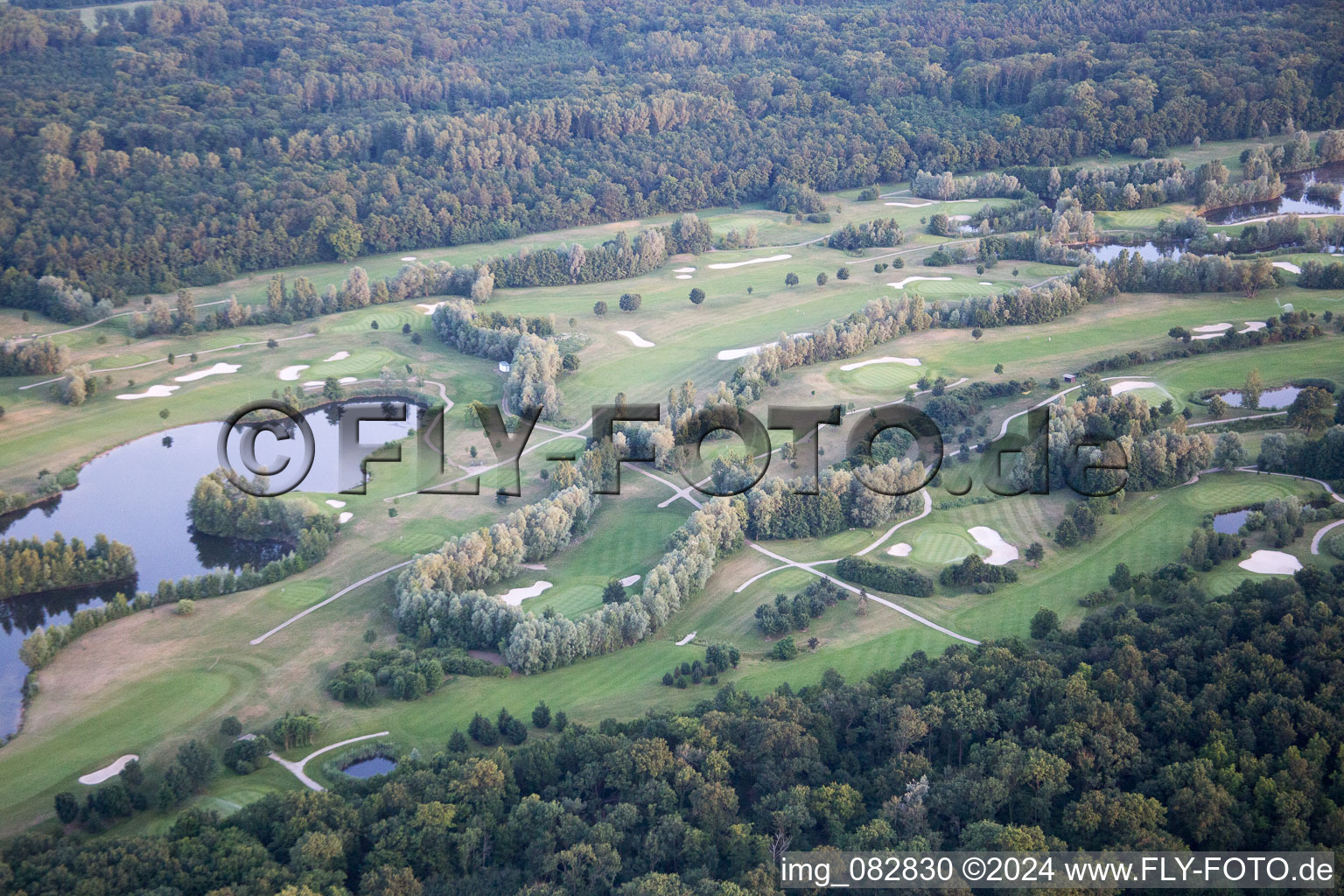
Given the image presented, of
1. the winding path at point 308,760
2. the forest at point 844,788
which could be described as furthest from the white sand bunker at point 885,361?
the winding path at point 308,760

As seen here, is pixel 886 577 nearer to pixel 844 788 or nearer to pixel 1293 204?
pixel 844 788

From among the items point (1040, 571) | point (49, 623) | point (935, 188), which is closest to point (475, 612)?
point (49, 623)

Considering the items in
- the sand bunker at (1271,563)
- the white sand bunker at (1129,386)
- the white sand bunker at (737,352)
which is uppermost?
the white sand bunker at (737,352)

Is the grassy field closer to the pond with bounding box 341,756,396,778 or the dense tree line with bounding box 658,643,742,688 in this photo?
the dense tree line with bounding box 658,643,742,688

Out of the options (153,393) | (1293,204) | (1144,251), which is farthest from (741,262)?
(1293,204)

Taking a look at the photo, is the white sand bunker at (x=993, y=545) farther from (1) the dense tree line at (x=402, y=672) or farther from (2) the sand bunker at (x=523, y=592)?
(1) the dense tree line at (x=402, y=672)

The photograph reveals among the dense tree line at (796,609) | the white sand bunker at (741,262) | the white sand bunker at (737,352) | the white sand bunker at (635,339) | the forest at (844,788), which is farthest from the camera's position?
the white sand bunker at (741,262)

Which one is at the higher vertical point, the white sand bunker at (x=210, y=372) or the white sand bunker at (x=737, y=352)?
the white sand bunker at (x=210, y=372)
